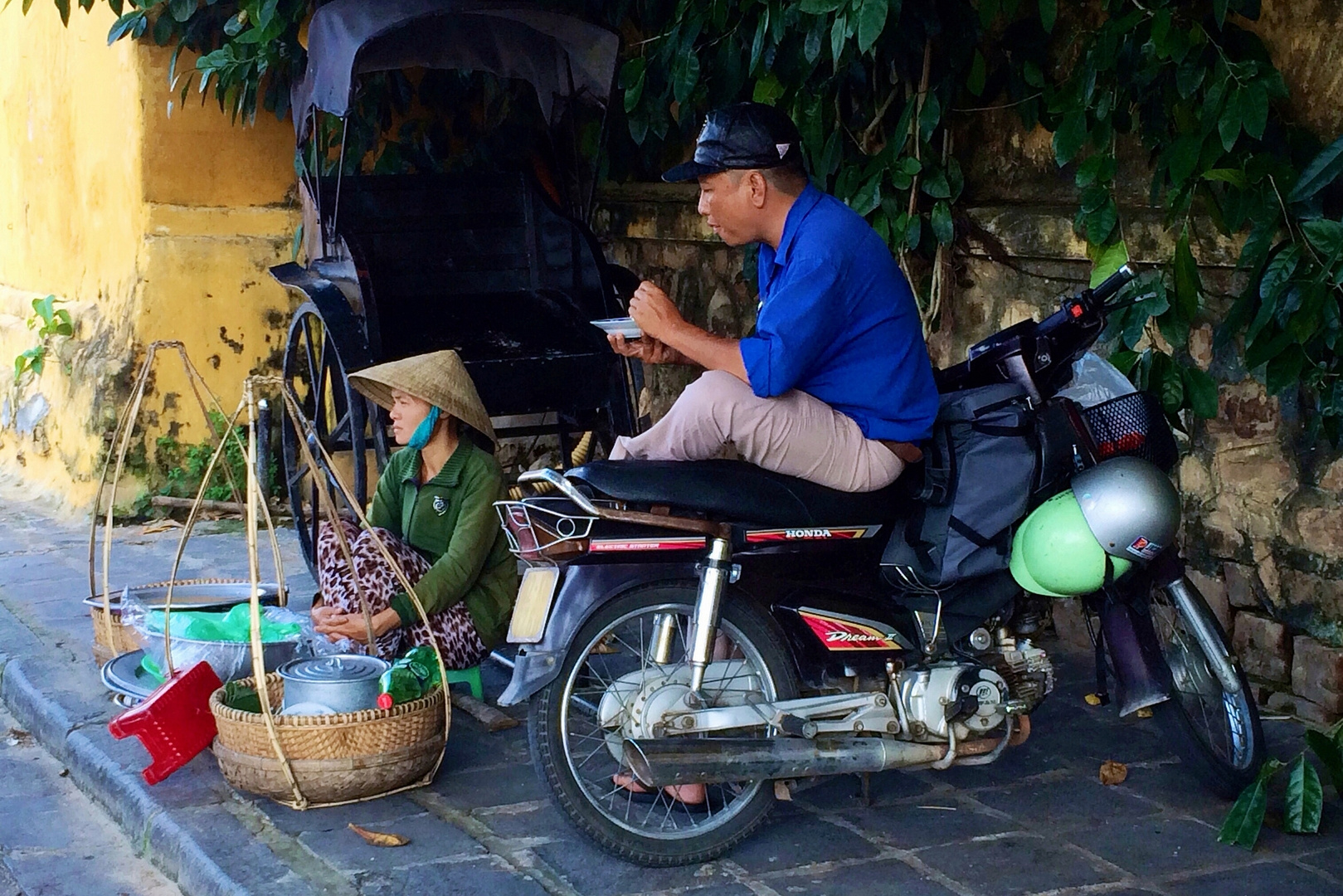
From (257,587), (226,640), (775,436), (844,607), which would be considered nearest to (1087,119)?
(775,436)

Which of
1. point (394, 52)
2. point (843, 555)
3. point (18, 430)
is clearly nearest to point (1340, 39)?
point (843, 555)

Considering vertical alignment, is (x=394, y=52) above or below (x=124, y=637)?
above

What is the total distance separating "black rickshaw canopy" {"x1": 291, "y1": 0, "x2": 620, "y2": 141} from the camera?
5.18 metres

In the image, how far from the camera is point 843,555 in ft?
11.6

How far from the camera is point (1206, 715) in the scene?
3.74m

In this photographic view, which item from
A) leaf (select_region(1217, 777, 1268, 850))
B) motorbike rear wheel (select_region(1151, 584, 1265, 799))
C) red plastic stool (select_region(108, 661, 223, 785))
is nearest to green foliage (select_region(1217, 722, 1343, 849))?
leaf (select_region(1217, 777, 1268, 850))

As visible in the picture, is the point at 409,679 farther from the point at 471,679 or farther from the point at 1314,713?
the point at 1314,713

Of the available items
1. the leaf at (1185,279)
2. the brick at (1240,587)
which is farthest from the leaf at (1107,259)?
the brick at (1240,587)

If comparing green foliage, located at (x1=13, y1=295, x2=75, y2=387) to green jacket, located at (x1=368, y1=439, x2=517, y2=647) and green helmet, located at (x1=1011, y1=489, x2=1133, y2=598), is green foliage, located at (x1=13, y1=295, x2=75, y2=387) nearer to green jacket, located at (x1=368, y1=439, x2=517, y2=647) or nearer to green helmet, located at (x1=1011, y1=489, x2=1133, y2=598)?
green jacket, located at (x1=368, y1=439, x2=517, y2=647)

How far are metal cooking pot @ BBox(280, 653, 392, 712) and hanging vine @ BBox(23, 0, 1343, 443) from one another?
6.48ft

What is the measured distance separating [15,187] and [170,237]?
6.99 ft

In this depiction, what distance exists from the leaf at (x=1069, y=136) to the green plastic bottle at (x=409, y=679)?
89.8 inches

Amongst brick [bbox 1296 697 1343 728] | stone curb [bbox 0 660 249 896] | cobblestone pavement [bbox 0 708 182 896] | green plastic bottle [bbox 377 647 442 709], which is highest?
green plastic bottle [bbox 377 647 442 709]

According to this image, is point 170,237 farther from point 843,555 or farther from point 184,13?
point 843,555
